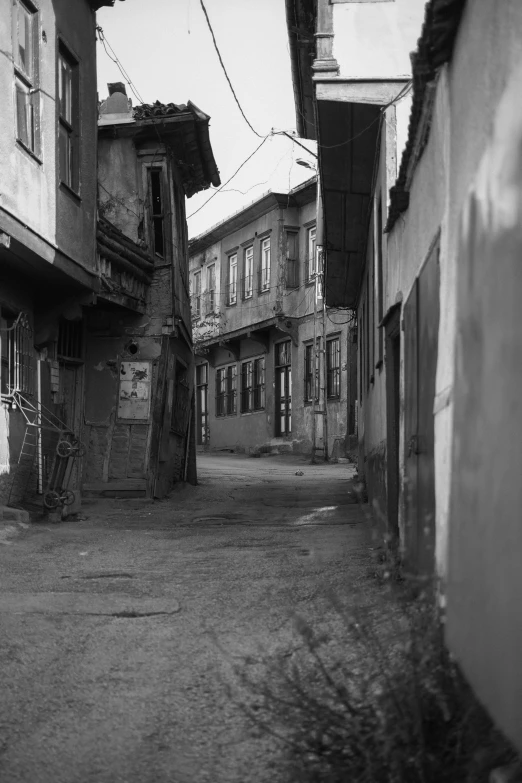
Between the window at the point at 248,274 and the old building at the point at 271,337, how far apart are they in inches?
1.3

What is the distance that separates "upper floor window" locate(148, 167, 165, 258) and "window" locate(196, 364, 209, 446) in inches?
693

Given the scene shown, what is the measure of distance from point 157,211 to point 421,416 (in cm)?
1033

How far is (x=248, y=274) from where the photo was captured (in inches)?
1126

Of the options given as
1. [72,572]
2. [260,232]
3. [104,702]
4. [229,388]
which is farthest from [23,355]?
[229,388]

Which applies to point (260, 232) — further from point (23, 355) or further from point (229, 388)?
point (23, 355)

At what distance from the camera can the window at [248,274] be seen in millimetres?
28328

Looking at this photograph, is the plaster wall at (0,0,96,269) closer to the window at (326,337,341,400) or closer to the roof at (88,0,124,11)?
the roof at (88,0,124,11)

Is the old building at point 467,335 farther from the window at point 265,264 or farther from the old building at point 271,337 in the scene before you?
the window at point 265,264

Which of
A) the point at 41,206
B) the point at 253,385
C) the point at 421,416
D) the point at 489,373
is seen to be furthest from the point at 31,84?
the point at 253,385

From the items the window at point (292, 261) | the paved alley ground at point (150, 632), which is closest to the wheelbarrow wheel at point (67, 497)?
the paved alley ground at point (150, 632)

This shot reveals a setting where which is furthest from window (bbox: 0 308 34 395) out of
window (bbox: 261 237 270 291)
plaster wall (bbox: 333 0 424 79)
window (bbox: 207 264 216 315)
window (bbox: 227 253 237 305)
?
window (bbox: 207 264 216 315)

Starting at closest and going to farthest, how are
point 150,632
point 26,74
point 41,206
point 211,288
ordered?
point 150,632 < point 26,74 < point 41,206 < point 211,288

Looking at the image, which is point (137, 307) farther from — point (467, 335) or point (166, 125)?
point (467, 335)

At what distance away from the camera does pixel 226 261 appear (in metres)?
30.0
